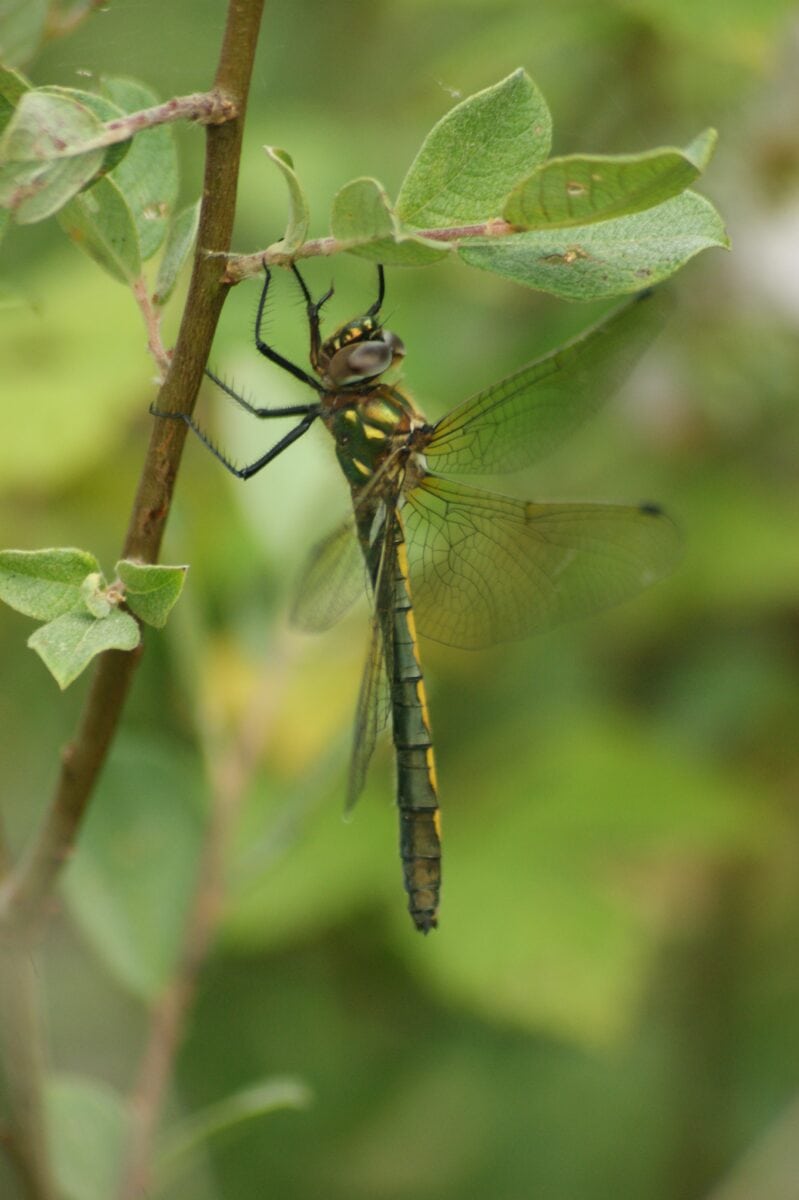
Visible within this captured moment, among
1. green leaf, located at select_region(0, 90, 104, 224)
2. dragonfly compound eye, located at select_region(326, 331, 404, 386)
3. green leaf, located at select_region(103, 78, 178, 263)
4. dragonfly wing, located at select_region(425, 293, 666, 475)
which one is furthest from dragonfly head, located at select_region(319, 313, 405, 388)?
green leaf, located at select_region(0, 90, 104, 224)

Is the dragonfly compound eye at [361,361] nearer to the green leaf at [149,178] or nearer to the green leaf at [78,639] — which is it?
the green leaf at [149,178]

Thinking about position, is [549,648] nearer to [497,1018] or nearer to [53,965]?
[497,1018]

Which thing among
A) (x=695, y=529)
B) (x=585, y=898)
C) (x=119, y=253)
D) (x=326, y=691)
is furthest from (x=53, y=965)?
(x=119, y=253)

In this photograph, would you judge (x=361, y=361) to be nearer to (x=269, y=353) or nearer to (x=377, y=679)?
(x=269, y=353)

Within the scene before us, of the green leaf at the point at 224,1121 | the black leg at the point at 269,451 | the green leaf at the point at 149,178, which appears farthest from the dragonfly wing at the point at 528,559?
the green leaf at the point at 149,178

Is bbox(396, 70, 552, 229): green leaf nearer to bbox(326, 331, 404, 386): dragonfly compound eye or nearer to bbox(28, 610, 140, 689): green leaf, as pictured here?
bbox(28, 610, 140, 689): green leaf
